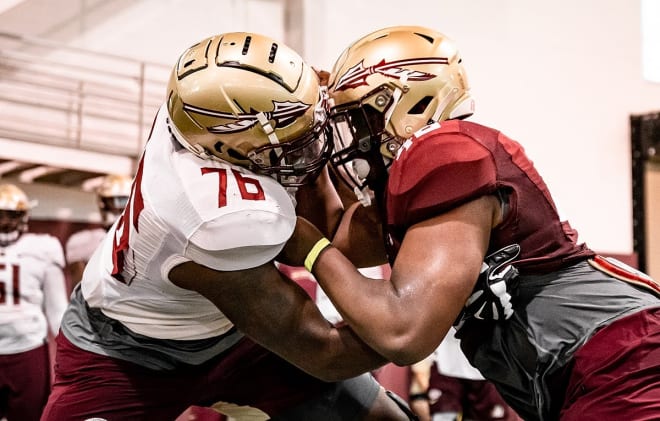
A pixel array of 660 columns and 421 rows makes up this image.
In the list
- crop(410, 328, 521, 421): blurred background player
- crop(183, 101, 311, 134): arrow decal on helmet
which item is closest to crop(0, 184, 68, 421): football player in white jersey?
crop(410, 328, 521, 421): blurred background player

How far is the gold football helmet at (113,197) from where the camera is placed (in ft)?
19.2

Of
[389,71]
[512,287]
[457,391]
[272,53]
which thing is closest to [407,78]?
[389,71]

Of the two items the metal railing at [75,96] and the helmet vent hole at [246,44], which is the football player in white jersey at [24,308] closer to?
the metal railing at [75,96]

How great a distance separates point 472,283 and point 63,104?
5632mm

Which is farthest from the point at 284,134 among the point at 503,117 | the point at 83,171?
the point at 503,117

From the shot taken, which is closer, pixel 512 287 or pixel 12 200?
pixel 512 287

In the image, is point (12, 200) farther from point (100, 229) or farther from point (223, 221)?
point (223, 221)

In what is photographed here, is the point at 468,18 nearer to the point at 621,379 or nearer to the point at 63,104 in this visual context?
the point at 63,104

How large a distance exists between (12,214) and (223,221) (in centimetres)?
411

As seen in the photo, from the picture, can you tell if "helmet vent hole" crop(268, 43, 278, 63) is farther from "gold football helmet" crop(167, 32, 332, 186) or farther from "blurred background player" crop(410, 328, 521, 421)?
"blurred background player" crop(410, 328, 521, 421)

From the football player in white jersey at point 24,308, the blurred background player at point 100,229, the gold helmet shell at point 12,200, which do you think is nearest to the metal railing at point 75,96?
the gold helmet shell at point 12,200

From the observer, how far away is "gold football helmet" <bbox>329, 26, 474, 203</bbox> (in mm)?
2209

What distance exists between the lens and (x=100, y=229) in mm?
6242

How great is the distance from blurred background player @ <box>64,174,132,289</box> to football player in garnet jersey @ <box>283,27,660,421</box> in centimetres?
395
